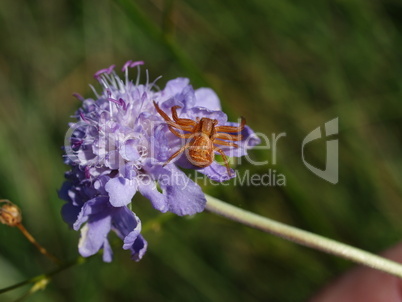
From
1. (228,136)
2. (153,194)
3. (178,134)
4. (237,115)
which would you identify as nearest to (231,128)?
(228,136)

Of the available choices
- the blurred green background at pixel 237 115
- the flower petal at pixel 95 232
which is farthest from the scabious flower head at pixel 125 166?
the blurred green background at pixel 237 115

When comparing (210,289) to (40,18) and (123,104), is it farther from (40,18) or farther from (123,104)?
(40,18)

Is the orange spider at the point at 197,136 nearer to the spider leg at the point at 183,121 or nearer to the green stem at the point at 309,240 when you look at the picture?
the spider leg at the point at 183,121

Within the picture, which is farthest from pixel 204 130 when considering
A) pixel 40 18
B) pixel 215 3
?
pixel 40 18

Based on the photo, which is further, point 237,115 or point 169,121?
point 237,115

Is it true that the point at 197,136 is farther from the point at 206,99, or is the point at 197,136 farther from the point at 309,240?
the point at 309,240
